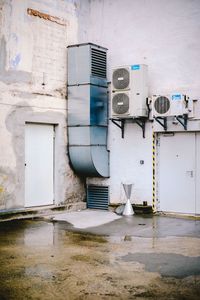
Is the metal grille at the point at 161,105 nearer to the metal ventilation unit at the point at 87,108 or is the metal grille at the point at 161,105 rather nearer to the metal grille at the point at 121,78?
the metal grille at the point at 121,78

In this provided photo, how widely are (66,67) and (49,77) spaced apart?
0.77 m

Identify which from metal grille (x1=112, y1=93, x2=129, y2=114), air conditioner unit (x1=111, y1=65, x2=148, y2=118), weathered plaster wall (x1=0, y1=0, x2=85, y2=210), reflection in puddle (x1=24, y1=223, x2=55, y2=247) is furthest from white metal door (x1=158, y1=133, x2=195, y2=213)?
reflection in puddle (x1=24, y1=223, x2=55, y2=247)

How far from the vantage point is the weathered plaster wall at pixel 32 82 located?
10281 mm

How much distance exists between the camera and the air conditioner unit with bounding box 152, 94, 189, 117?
1048 centimetres

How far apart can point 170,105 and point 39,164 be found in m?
3.64

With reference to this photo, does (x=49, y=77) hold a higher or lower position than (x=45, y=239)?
higher

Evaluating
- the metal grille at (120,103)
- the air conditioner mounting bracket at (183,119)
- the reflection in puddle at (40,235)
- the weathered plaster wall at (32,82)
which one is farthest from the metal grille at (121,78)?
the reflection in puddle at (40,235)

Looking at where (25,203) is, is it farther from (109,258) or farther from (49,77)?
(109,258)

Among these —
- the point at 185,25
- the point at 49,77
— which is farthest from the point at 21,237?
the point at 185,25

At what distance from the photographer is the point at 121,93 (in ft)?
37.3

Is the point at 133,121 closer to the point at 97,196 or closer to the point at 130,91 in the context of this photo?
the point at 130,91

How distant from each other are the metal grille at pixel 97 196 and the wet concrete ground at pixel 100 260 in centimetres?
226

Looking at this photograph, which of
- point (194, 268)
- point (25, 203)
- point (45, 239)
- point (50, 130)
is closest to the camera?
point (194, 268)

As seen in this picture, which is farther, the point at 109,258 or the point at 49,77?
the point at 49,77
